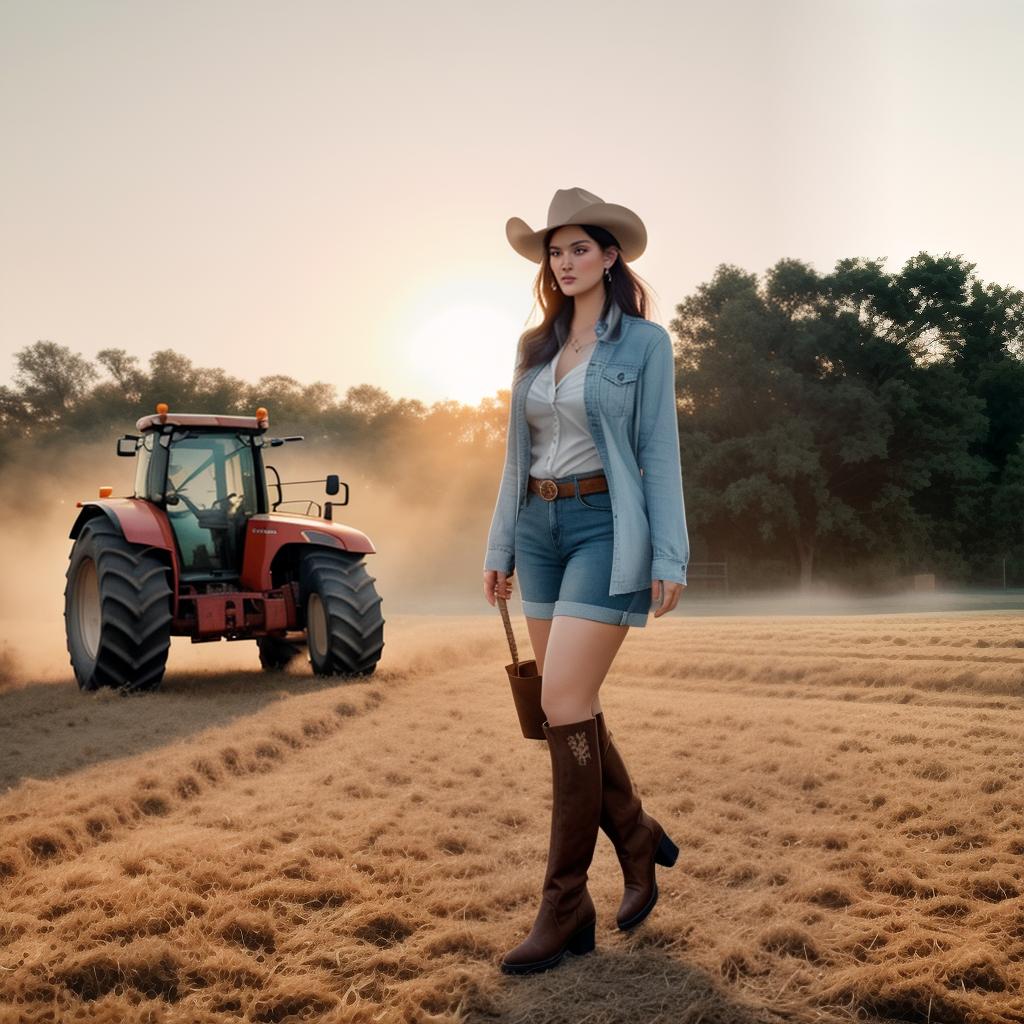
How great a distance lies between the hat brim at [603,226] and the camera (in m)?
3.02

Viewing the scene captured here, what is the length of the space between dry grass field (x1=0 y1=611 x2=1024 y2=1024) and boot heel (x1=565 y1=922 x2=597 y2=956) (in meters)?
0.04

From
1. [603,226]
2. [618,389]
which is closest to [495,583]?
[618,389]

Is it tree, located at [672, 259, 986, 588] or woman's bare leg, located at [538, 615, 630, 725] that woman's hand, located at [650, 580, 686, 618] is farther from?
tree, located at [672, 259, 986, 588]

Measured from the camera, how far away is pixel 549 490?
9.83ft

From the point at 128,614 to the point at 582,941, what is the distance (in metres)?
5.75

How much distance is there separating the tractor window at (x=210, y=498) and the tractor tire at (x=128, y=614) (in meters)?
0.56

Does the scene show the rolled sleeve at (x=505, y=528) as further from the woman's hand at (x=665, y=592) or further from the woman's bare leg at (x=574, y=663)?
the woman's hand at (x=665, y=592)

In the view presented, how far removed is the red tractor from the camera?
7.99 metres

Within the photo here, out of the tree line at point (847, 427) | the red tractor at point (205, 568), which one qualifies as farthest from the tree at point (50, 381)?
the red tractor at point (205, 568)

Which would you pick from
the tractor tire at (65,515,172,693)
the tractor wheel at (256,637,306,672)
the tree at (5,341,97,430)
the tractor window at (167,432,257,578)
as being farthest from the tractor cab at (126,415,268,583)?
the tree at (5,341,97,430)

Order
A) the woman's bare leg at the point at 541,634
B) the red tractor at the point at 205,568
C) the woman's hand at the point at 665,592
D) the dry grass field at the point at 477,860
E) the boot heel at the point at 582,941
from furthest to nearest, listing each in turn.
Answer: the red tractor at the point at 205,568 → the woman's bare leg at the point at 541,634 → the boot heel at the point at 582,941 → the woman's hand at the point at 665,592 → the dry grass field at the point at 477,860

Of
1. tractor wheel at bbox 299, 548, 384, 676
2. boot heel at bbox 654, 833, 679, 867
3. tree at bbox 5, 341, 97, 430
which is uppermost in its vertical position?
tree at bbox 5, 341, 97, 430

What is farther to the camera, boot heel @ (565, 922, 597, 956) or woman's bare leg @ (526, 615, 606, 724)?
woman's bare leg @ (526, 615, 606, 724)

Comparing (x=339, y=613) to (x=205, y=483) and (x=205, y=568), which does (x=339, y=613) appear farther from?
(x=205, y=483)
